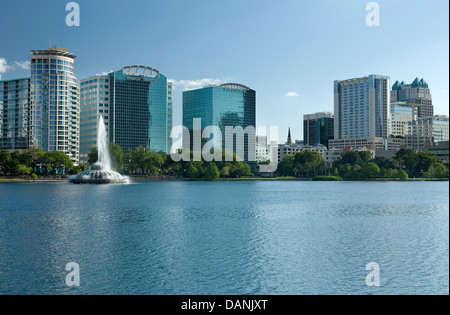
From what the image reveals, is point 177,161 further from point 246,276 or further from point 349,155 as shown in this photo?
point 246,276

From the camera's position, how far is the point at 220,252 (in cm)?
3366

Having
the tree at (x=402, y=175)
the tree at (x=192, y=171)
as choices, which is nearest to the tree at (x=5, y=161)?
the tree at (x=192, y=171)

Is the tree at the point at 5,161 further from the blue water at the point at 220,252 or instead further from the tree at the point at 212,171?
the blue water at the point at 220,252

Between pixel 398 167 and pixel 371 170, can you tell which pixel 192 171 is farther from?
pixel 398 167

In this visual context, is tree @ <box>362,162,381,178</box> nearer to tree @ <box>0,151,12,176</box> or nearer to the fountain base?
the fountain base

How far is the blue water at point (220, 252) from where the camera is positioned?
25797mm

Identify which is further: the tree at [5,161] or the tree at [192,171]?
the tree at [192,171]

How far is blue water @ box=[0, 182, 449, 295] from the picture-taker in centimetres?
2580

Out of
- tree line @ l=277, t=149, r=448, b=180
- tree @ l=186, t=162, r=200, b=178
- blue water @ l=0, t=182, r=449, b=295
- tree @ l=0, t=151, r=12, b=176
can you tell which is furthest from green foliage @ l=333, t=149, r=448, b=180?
blue water @ l=0, t=182, r=449, b=295

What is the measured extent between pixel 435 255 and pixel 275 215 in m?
24.8

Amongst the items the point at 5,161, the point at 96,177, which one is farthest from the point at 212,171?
the point at 5,161

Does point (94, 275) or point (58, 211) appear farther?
point (58, 211)
